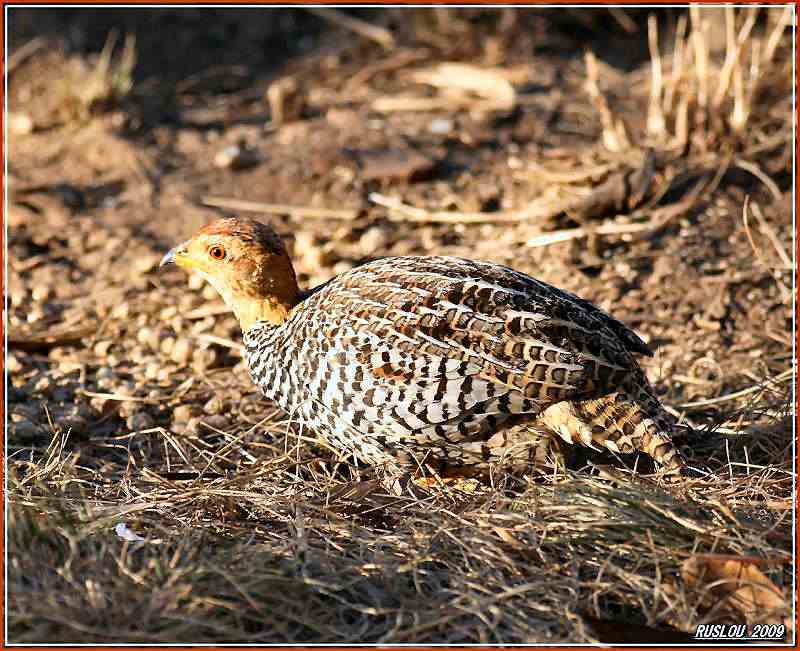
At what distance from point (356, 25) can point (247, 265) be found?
564cm

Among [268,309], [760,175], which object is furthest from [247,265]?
[760,175]

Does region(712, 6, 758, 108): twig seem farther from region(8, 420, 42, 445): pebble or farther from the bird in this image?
region(8, 420, 42, 445): pebble

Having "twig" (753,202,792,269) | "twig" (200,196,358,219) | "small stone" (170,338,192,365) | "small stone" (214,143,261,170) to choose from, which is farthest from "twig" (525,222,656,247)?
"small stone" (214,143,261,170)

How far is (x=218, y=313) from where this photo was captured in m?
6.84

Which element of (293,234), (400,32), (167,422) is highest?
(400,32)

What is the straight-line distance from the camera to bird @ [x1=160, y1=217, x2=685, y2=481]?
15.1 ft

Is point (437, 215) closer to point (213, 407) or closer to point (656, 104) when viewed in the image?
point (656, 104)

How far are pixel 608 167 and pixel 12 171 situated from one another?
4.67m

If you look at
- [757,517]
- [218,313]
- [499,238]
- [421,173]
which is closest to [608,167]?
[499,238]

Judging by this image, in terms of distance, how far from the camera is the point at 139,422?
5.81m

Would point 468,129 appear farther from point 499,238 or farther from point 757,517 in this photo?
point 757,517

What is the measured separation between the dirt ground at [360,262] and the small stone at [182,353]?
27 millimetres

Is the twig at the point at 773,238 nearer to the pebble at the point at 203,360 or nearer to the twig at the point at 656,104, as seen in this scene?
the twig at the point at 656,104

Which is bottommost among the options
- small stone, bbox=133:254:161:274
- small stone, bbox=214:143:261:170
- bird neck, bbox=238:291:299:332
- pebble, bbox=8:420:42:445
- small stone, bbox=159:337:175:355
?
pebble, bbox=8:420:42:445
